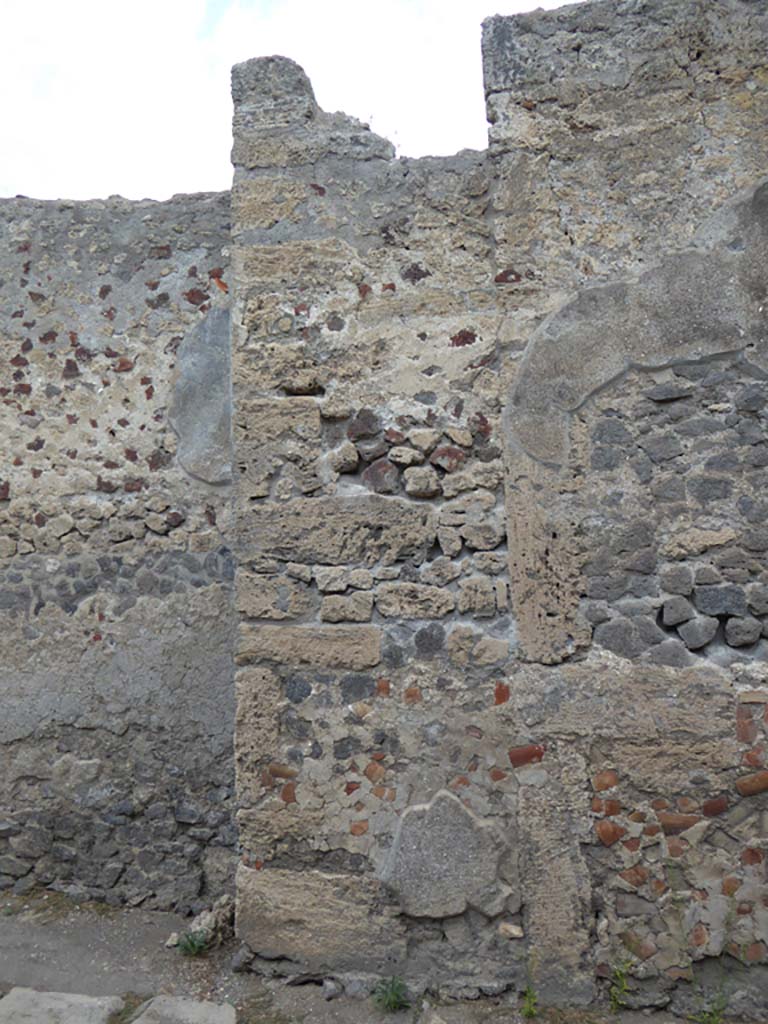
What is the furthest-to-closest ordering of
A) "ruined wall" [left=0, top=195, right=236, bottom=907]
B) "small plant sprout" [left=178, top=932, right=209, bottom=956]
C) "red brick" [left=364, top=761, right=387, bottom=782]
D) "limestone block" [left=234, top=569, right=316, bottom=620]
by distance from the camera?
"ruined wall" [left=0, top=195, right=236, bottom=907]
"small plant sprout" [left=178, top=932, right=209, bottom=956]
"limestone block" [left=234, top=569, right=316, bottom=620]
"red brick" [left=364, top=761, right=387, bottom=782]

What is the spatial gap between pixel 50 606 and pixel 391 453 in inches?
81.4

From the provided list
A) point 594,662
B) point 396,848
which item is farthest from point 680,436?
point 396,848

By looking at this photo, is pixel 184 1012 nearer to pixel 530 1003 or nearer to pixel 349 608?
pixel 530 1003

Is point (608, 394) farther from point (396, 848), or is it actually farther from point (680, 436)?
point (396, 848)

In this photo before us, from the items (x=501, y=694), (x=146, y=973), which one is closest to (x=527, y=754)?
(x=501, y=694)

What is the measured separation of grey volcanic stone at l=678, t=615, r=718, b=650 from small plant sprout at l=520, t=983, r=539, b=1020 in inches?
45.5

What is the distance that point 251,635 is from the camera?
284 centimetres

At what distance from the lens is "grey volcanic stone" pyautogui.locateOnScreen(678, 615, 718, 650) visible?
256 centimetres

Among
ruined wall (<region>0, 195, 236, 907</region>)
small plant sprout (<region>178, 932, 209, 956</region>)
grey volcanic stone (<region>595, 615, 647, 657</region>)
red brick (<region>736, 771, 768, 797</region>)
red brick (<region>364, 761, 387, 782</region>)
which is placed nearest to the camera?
red brick (<region>736, 771, 768, 797</region>)

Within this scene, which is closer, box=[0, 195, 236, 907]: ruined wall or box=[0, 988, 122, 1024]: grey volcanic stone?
box=[0, 988, 122, 1024]: grey volcanic stone

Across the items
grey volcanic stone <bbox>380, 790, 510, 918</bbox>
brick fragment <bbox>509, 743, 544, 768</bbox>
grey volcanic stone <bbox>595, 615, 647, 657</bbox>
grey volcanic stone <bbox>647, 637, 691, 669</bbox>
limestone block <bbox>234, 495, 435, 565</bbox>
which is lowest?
grey volcanic stone <bbox>380, 790, 510, 918</bbox>

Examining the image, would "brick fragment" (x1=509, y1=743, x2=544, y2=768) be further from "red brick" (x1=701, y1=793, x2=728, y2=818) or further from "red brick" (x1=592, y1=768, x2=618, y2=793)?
"red brick" (x1=701, y1=793, x2=728, y2=818)

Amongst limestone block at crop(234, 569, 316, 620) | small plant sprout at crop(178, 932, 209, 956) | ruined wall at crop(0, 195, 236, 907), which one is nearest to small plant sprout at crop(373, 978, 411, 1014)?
small plant sprout at crop(178, 932, 209, 956)

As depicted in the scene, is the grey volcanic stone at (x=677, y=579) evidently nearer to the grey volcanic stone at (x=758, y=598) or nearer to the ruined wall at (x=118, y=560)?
the grey volcanic stone at (x=758, y=598)
